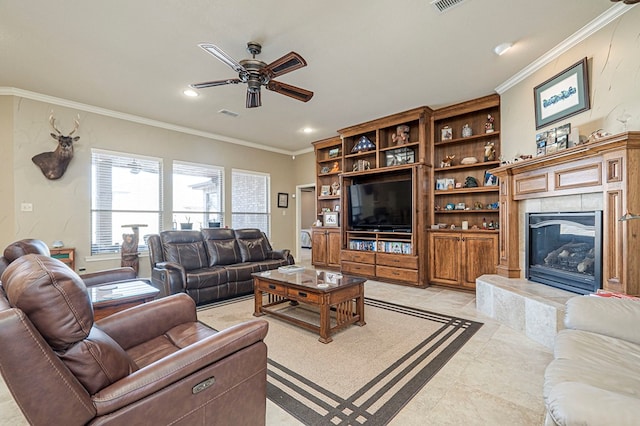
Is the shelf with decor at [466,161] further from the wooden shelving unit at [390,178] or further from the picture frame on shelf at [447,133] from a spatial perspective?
the wooden shelving unit at [390,178]

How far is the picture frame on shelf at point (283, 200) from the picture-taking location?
7.38 meters

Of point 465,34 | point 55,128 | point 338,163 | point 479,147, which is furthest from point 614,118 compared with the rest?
point 55,128

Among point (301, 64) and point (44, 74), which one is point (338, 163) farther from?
point (44, 74)

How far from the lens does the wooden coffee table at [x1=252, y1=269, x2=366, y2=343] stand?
2715 millimetres

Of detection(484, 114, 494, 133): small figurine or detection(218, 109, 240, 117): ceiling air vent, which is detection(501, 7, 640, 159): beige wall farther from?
detection(218, 109, 240, 117): ceiling air vent

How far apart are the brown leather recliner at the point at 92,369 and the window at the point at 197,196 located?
4709 millimetres

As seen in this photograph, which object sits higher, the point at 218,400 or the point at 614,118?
the point at 614,118

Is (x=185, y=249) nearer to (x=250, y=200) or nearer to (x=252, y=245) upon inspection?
(x=252, y=245)

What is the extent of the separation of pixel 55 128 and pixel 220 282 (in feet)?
10.7

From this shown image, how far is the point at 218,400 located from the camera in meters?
1.27

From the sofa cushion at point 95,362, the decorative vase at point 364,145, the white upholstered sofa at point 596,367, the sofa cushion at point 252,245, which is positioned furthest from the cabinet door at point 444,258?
the sofa cushion at point 95,362

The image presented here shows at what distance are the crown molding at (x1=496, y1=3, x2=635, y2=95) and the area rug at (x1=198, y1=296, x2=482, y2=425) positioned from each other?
3013 mm

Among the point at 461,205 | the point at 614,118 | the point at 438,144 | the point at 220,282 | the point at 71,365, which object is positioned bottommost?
the point at 220,282

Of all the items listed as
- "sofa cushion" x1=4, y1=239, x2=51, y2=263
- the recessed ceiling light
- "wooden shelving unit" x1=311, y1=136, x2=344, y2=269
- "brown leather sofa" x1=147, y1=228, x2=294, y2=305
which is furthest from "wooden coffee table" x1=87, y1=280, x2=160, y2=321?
the recessed ceiling light
